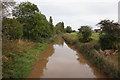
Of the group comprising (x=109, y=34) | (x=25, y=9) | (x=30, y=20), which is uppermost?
(x=25, y=9)

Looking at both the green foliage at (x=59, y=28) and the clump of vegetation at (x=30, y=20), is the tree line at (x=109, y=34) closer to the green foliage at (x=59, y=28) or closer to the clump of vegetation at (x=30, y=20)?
the clump of vegetation at (x=30, y=20)

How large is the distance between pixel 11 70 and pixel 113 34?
7.59 meters

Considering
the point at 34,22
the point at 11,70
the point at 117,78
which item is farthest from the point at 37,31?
the point at 117,78

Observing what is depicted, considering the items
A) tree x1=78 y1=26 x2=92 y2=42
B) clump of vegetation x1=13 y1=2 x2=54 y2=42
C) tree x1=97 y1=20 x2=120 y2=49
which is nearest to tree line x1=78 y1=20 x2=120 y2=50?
tree x1=97 y1=20 x2=120 y2=49

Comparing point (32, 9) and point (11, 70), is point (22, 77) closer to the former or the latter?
point (11, 70)

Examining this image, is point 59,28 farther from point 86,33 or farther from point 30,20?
point 86,33

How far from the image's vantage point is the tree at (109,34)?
1068cm

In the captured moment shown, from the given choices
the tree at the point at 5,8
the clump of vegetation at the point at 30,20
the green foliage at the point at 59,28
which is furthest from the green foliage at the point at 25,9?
the green foliage at the point at 59,28

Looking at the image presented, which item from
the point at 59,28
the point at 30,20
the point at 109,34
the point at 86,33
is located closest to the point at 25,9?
the point at 30,20

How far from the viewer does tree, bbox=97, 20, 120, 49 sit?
420 inches

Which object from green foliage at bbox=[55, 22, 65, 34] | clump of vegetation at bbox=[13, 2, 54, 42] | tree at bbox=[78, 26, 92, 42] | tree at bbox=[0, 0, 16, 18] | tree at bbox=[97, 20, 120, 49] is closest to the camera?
tree at bbox=[0, 0, 16, 18]

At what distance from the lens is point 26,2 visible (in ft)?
55.9

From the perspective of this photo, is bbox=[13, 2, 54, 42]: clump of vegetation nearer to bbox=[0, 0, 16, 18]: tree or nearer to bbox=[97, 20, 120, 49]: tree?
bbox=[97, 20, 120, 49]: tree

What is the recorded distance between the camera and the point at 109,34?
35.6ft
